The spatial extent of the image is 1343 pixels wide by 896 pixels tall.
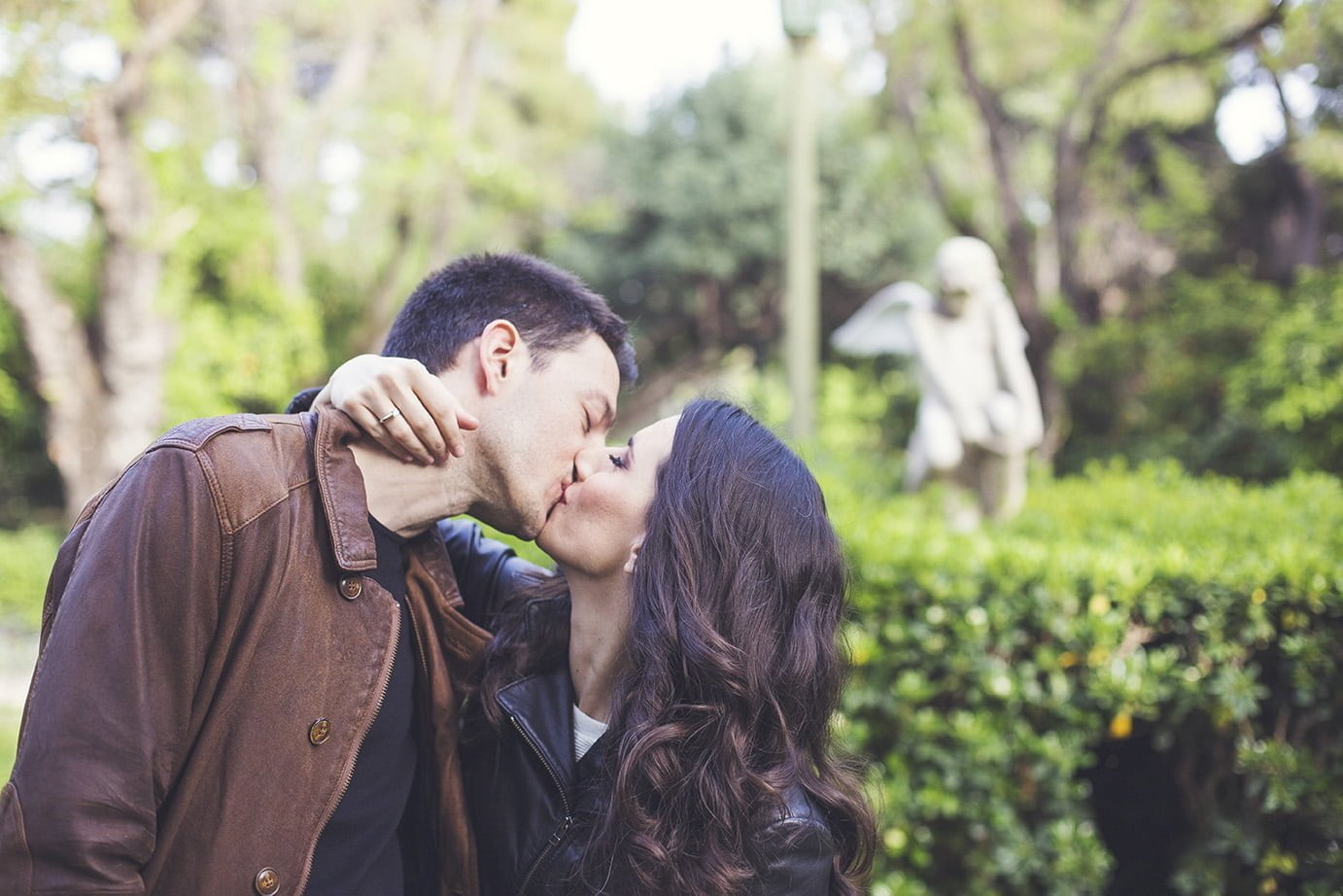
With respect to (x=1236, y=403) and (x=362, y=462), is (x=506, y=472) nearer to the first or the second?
(x=362, y=462)

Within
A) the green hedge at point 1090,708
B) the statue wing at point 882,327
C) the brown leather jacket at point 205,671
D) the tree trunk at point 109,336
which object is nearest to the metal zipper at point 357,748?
the brown leather jacket at point 205,671

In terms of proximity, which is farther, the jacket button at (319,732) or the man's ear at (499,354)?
the man's ear at (499,354)

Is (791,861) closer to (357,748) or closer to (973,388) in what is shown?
(357,748)

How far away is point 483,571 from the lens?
249cm

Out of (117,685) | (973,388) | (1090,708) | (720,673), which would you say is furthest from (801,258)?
(117,685)

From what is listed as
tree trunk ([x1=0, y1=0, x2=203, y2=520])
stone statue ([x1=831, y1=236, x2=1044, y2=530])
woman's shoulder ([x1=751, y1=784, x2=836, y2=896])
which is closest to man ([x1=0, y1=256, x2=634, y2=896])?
woman's shoulder ([x1=751, y1=784, x2=836, y2=896])

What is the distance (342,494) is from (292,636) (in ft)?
0.80

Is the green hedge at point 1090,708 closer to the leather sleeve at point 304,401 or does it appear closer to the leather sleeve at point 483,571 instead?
the leather sleeve at point 483,571

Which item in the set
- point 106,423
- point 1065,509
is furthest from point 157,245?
point 1065,509

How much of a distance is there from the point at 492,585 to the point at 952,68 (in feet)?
42.2

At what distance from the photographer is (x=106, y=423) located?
10.3 m

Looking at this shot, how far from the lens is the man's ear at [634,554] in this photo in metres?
2.06

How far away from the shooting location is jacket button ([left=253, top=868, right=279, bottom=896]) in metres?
1.55

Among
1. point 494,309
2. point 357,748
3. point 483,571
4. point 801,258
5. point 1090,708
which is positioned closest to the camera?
point 357,748
